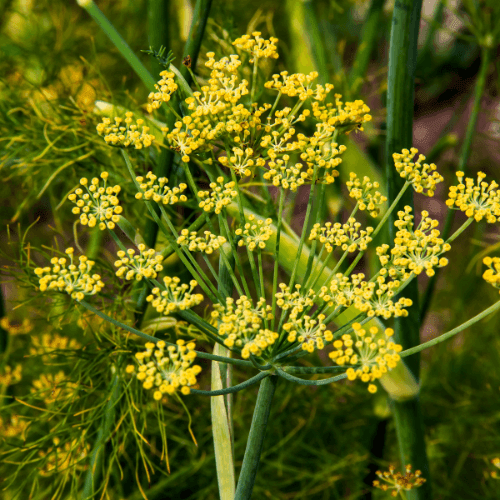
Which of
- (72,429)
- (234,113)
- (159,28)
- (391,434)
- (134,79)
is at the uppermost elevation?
(134,79)

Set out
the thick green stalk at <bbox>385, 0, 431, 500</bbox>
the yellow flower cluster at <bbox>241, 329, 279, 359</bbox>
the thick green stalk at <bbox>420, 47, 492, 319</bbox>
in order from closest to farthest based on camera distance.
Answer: the yellow flower cluster at <bbox>241, 329, 279, 359</bbox>
the thick green stalk at <bbox>385, 0, 431, 500</bbox>
the thick green stalk at <bbox>420, 47, 492, 319</bbox>

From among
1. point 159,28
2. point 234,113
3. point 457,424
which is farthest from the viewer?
point 457,424

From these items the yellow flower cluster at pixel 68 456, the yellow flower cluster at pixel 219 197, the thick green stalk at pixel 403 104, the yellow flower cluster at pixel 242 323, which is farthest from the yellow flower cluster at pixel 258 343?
the yellow flower cluster at pixel 68 456

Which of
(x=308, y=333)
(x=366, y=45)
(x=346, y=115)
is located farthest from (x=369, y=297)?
(x=366, y=45)

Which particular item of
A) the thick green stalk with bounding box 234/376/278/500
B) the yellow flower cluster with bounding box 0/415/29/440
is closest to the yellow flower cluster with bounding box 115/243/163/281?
the thick green stalk with bounding box 234/376/278/500

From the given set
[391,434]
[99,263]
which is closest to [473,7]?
[99,263]

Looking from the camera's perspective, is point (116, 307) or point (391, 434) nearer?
point (116, 307)

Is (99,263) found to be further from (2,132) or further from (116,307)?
(2,132)

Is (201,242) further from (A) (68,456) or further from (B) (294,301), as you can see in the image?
(A) (68,456)

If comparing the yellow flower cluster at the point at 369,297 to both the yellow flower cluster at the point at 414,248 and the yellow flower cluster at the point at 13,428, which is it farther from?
the yellow flower cluster at the point at 13,428

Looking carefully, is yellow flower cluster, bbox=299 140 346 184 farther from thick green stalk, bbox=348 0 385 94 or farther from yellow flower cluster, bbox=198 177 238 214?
thick green stalk, bbox=348 0 385 94

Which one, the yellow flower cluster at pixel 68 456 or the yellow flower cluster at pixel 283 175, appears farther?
the yellow flower cluster at pixel 68 456
